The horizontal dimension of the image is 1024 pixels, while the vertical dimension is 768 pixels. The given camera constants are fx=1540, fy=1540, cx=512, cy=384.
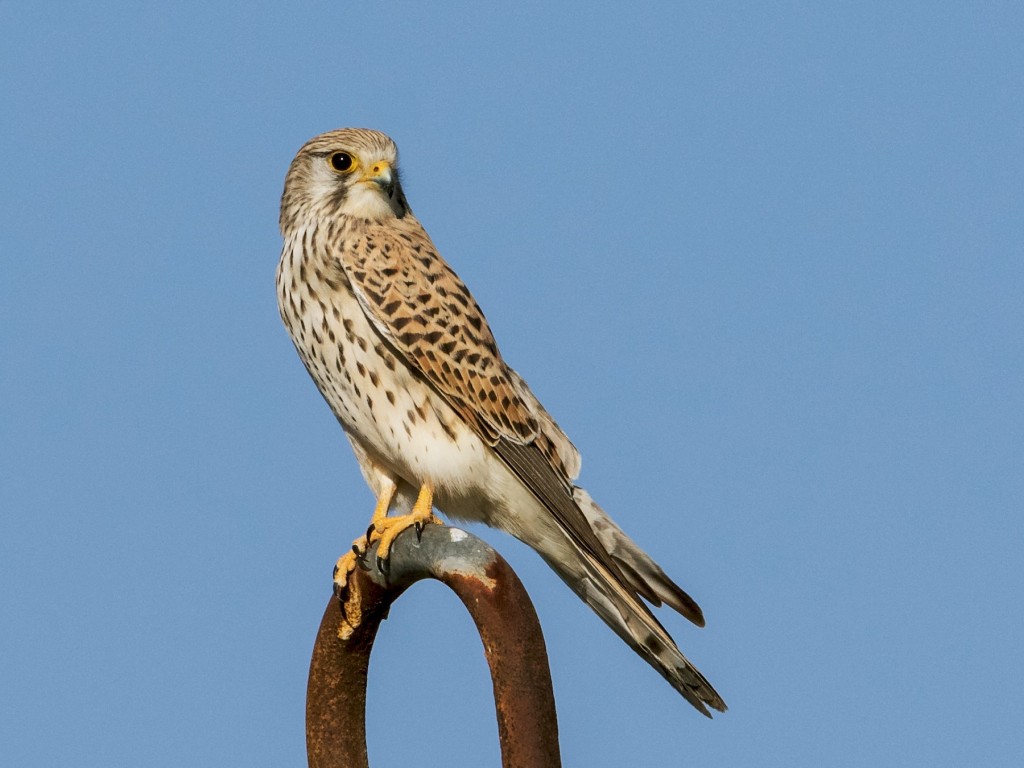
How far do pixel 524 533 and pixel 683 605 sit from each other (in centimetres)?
77

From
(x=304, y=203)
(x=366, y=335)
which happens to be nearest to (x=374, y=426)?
(x=366, y=335)

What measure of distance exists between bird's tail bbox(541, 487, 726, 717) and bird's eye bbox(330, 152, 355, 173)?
1417mm

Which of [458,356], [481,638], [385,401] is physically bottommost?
[481,638]

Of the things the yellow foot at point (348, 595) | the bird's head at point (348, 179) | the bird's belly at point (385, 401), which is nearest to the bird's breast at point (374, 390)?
the bird's belly at point (385, 401)

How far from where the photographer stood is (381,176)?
5145 millimetres

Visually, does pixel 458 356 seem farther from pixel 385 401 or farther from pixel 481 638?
pixel 481 638

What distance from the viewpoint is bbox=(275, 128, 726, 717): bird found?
184 inches

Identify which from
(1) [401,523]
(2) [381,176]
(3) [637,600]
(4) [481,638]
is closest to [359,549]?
(1) [401,523]

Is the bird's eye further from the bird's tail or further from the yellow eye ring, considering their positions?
the bird's tail

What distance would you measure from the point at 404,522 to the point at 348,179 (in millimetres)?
1385

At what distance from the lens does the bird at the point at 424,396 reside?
468 cm

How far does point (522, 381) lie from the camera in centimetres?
523

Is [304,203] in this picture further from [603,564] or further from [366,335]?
[603,564]

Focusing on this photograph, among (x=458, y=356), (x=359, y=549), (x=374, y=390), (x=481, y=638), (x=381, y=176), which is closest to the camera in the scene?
(x=481, y=638)
